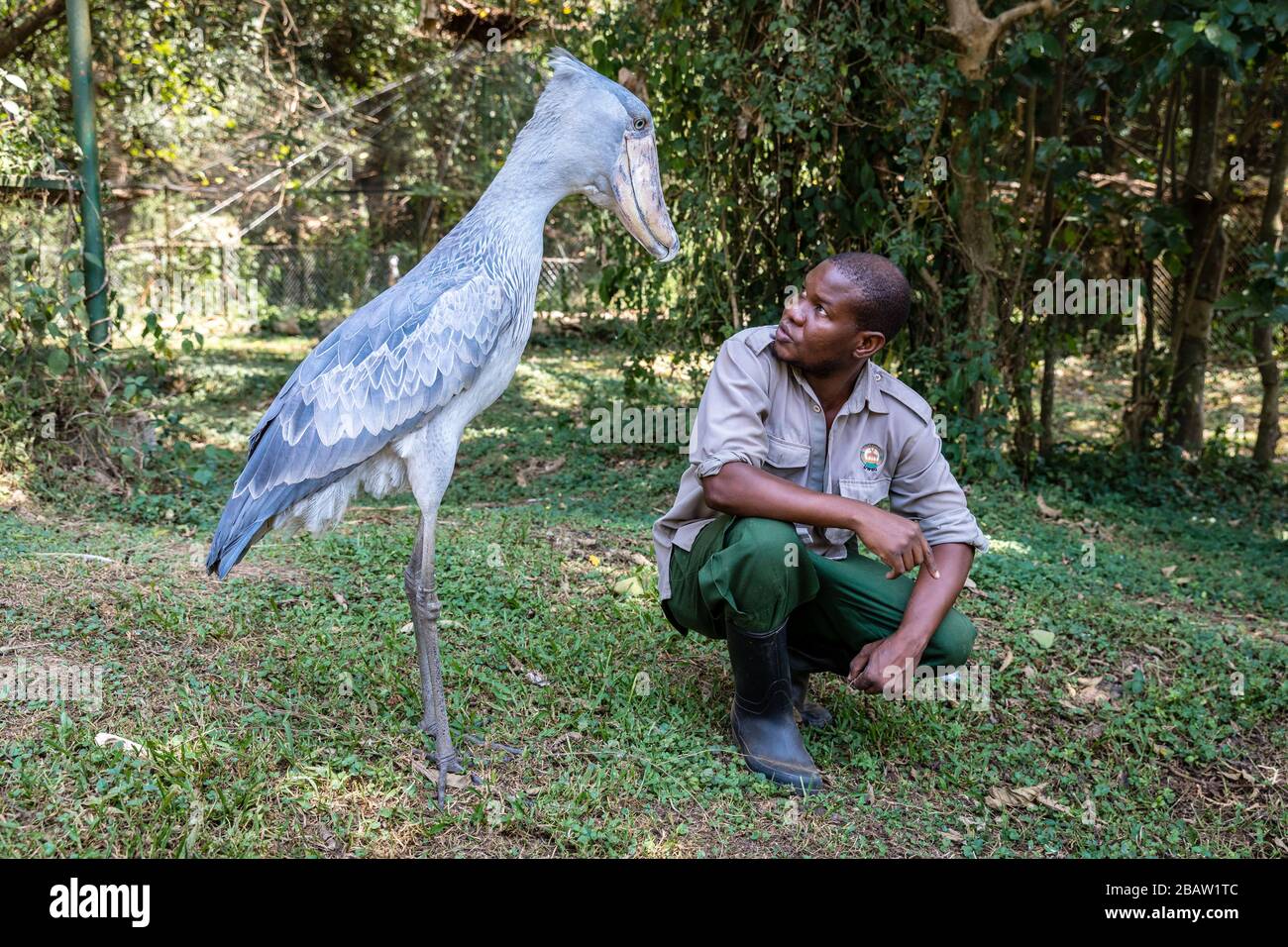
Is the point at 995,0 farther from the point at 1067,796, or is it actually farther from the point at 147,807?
the point at 147,807

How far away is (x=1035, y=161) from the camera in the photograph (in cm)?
687

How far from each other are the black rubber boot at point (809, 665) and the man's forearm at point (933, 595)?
1.12ft

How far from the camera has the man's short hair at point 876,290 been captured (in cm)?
311

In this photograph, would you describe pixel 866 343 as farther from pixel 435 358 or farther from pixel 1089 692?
pixel 1089 692

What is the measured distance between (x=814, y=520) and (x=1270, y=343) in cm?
641

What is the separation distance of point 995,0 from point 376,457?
498 cm

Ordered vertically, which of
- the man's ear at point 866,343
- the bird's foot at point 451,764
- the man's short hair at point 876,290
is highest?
the man's short hair at point 876,290

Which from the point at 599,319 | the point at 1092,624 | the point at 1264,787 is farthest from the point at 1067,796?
the point at 599,319

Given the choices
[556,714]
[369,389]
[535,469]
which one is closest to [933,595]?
[556,714]

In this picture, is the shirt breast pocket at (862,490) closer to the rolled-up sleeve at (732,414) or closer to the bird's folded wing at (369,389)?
the rolled-up sleeve at (732,414)

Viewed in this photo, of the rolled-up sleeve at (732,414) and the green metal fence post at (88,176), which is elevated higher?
the green metal fence post at (88,176)

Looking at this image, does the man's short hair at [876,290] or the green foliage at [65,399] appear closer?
the man's short hair at [876,290]

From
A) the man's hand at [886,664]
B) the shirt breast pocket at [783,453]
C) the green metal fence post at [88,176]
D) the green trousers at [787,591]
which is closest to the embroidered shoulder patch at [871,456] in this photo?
the shirt breast pocket at [783,453]

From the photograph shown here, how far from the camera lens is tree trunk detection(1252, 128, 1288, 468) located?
24.6ft
